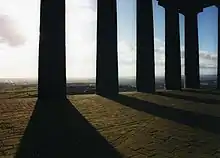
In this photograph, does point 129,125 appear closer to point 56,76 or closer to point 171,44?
point 56,76

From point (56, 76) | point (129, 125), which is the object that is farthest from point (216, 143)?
point (56, 76)

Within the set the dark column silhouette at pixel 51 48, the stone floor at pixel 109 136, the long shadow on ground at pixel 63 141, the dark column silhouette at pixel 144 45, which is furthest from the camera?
the dark column silhouette at pixel 144 45

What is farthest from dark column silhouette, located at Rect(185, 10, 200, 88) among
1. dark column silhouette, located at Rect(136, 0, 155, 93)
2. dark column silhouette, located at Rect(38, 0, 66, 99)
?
dark column silhouette, located at Rect(38, 0, 66, 99)

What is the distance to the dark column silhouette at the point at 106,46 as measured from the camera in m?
15.7

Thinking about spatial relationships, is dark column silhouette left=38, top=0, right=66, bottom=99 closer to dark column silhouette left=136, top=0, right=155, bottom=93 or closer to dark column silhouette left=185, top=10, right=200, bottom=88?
dark column silhouette left=136, top=0, right=155, bottom=93

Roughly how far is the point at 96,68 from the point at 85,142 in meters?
11.3

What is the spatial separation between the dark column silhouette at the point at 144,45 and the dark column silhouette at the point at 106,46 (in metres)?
3.78

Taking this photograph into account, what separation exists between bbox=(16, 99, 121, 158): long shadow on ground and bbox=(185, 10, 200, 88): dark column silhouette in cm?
2178

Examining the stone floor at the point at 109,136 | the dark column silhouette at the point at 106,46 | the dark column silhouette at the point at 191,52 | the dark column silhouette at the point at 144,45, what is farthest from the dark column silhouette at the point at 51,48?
the dark column silhouette at the point at 191,52

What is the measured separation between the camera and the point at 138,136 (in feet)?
17.5

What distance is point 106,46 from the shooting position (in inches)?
621

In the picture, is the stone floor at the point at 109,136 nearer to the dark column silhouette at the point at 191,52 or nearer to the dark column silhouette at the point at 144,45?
the dark column silhouette at the point at 144,45

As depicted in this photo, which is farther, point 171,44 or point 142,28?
point 171,44

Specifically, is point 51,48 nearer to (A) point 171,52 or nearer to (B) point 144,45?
(B) point 144,45
